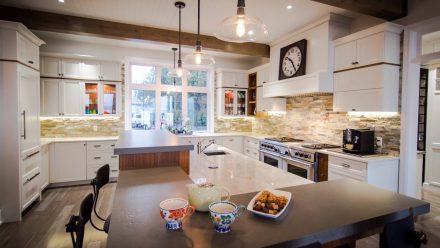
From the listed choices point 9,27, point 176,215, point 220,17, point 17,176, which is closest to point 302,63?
point 220,17

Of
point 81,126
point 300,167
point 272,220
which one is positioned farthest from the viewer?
point 81,126

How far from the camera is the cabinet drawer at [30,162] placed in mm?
3207

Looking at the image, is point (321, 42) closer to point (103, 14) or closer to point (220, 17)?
point (220, 17)

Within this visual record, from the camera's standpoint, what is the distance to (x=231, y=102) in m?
6.04

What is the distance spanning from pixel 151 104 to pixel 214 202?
4.96 meters

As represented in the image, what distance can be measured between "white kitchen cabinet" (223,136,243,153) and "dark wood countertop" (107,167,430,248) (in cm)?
404

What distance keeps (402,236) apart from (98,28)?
14.1ft

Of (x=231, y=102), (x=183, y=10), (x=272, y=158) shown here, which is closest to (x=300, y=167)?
(x=272, y=158)

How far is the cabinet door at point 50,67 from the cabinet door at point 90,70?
40cm

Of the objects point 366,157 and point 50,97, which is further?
point 50,97

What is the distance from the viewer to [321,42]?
3.62 metres

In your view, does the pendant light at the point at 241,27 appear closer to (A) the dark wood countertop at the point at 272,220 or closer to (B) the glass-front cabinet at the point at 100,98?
(A) the dark wood countertop at the point at 272,220

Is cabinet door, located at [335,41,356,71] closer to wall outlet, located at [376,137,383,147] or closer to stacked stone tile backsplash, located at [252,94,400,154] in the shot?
stacked stone tile backsplash, located at [252,94,400,154]

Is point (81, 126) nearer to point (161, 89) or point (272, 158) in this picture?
point (161, 89)
